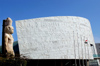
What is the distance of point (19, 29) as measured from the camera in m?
25.4

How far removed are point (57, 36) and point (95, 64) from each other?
12.8 meters

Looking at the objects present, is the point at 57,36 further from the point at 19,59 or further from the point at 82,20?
the point at 19,59

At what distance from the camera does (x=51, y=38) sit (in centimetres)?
2636

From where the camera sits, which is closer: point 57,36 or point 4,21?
point 4,21

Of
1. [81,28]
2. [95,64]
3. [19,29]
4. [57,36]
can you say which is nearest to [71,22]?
[81,28]

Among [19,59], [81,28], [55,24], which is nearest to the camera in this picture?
[19,59]

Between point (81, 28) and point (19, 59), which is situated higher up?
point (81, 28)

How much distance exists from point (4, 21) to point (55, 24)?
16080 mm

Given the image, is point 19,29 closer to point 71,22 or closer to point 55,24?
point 55,24

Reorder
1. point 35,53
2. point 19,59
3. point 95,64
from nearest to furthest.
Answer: point 19,59 < point 35,53 < point 95,64

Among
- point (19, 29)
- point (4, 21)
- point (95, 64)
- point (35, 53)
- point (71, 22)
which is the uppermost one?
point (71, 22)

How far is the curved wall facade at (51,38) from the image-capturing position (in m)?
25.2

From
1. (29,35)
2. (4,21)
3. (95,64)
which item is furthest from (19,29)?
(95,64)

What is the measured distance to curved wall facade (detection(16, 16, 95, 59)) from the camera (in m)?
25.2
